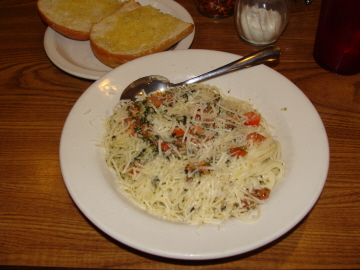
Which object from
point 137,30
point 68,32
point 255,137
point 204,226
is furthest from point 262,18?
point 204,226

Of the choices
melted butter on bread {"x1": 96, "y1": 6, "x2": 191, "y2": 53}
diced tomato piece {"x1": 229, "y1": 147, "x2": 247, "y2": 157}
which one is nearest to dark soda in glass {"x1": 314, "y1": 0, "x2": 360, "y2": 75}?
melted butter on bread {"x1": 96, "y1": 6, "x2": 191, "y2": 53}

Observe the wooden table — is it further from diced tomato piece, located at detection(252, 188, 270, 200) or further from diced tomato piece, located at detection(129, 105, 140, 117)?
diced tomato piece, located at detection(129, 105, 140, 117)

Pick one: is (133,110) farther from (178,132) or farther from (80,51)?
(80,51)

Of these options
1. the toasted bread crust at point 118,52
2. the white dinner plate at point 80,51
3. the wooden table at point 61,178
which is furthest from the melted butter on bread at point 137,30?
the wooden table at point 61,178


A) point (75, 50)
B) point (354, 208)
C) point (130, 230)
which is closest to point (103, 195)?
point (130, 230)

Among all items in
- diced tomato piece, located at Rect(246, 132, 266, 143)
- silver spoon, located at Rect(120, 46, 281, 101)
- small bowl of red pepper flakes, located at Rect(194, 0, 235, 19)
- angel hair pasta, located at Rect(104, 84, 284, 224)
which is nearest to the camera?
angel hair pasta, located at Rect(104, 84, 284, 224)
